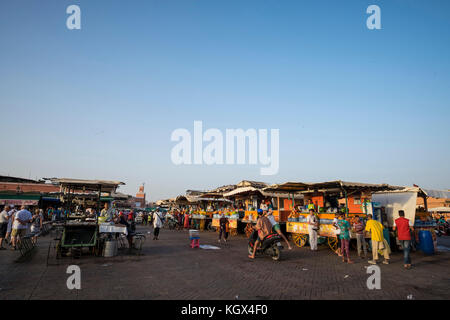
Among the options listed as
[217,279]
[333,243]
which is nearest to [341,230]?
[333,243]

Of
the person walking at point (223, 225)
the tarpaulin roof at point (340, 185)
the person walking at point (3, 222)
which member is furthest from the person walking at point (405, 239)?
the person walking at point (3, 222)

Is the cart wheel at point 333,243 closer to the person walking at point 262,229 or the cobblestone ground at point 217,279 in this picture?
the cobblestone ground at point 217,279

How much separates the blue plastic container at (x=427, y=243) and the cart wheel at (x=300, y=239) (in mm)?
4983

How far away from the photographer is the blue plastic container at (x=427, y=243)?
1132cm

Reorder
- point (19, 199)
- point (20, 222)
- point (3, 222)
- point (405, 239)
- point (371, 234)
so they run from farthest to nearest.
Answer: point (19, 199), point (3, 222), point (20, 222), point (371, 234), point (405, 239)

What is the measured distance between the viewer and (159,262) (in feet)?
28.5

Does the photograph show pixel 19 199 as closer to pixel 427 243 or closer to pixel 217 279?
pixel 217 279

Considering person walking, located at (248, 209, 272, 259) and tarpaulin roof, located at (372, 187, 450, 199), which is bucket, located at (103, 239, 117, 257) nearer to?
person walking, located at (248, 209, 272, 259)

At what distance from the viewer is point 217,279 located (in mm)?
6508

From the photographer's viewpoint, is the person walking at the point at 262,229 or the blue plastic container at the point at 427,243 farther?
the blue plastic container at the point at 427,243

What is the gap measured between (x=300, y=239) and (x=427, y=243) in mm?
5417

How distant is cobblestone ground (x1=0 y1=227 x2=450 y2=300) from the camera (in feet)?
17.4
